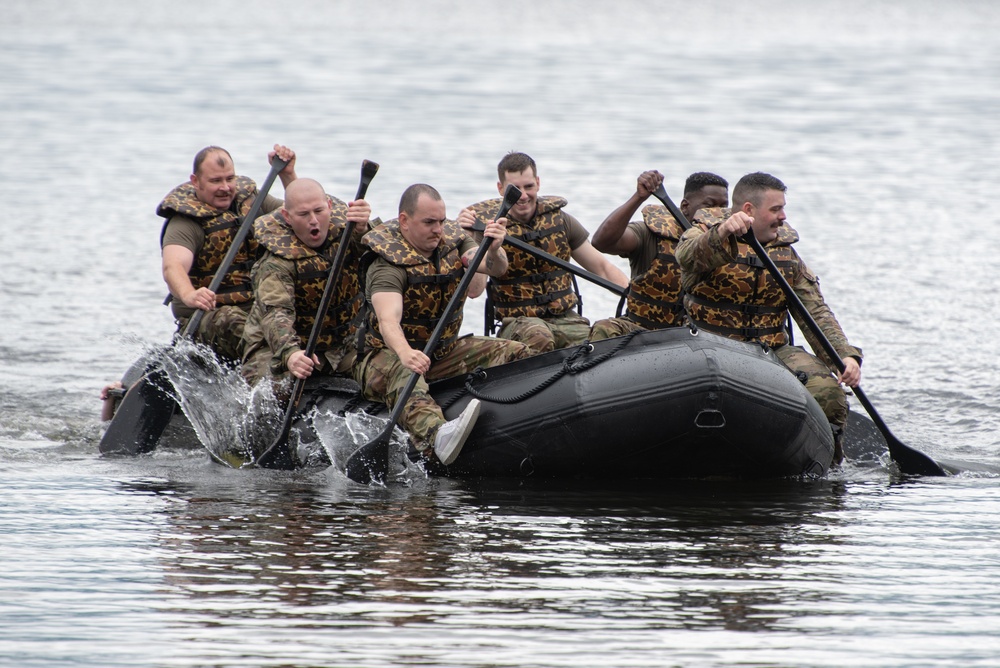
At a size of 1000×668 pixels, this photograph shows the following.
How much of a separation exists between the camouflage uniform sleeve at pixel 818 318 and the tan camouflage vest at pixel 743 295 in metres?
0.09

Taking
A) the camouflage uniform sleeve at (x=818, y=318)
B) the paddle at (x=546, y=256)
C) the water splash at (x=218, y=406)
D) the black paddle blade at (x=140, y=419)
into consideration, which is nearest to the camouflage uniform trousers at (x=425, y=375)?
the water splash at (x=218, y=406)

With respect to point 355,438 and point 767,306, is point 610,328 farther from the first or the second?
point 355,438

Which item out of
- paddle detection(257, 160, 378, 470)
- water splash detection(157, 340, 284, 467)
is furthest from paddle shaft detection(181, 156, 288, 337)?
paddle detection(257, 160, 378, 470)

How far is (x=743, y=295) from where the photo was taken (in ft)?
26.5

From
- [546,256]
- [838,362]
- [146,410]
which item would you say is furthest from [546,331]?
[146,410]

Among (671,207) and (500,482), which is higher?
(671,207)

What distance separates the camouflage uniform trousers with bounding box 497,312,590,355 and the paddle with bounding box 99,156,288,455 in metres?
1.62

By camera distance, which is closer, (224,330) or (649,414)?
(649,414)

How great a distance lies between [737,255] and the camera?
26.0ft

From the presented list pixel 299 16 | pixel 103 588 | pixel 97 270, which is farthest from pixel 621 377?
pixel 299 16

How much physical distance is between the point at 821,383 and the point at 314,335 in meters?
2.68

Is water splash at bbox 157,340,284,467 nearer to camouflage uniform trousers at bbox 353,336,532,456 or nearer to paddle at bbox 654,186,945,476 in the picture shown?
camouflage uniform trousers at bbox 353,336,532,456

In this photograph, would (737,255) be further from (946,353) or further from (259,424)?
(946,353)

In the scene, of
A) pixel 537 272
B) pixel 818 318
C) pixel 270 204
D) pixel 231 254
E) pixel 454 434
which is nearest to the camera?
pixel 454 434
